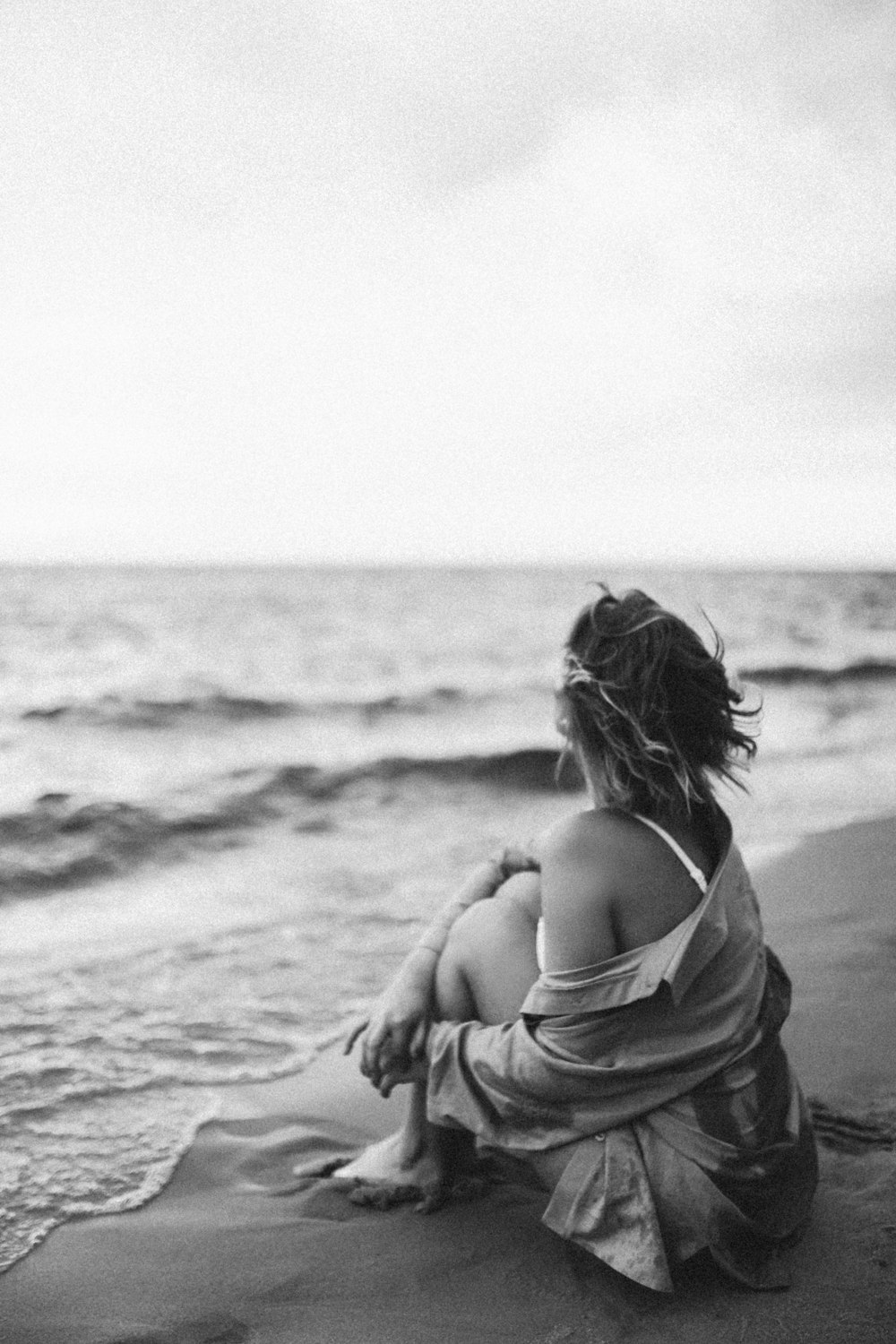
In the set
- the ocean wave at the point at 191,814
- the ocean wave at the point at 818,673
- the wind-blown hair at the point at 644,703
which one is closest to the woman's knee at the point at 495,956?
the wind-blown hair at the point at 644,703

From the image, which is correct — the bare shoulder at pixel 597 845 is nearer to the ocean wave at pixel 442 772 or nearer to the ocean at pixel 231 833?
the ocean at pixel 231 833

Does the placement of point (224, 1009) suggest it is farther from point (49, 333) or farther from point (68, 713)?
point (49, 333)

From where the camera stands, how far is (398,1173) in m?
2.67

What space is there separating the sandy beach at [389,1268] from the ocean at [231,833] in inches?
8.7

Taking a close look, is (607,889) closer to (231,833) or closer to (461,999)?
(461,999)

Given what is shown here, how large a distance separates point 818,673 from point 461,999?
58.7 ft

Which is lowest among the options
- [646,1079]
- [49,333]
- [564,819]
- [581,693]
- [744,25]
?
[646,1079]

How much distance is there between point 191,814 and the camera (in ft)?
26.9

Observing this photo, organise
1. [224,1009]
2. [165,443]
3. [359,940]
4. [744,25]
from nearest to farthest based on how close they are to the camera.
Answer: [224,1009] < [359,940] < [744,25] < [165,443]

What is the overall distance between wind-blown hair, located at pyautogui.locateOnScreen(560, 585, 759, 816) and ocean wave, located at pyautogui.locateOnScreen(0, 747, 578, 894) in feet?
16.6

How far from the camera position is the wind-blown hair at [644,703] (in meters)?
2.12

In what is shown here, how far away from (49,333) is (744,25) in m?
26.7

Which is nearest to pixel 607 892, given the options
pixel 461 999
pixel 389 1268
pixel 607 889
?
pixel 607 889

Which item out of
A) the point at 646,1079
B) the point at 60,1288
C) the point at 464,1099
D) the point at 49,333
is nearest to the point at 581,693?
the point at 646,1079
